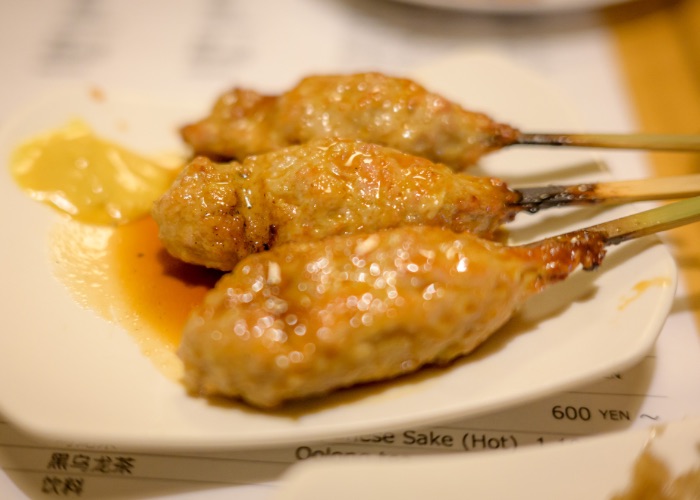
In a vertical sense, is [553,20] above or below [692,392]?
above

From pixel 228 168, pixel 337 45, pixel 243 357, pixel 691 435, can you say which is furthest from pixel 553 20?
pixel 243 357

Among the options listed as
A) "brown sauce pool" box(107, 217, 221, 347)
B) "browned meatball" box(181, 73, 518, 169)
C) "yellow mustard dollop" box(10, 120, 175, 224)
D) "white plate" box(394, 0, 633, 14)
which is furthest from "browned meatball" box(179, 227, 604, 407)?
"white plate" box(394, 0, 633, 14)

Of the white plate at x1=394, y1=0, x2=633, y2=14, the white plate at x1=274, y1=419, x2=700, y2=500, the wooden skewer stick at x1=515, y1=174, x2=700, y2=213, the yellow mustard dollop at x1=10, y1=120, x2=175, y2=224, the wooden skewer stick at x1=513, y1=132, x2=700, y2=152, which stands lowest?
the white plate at x1=274, y1=419, x2=700, y2=500

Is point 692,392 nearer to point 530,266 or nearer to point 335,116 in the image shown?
point 530,266

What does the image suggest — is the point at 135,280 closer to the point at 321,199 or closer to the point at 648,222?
the point at 321,199

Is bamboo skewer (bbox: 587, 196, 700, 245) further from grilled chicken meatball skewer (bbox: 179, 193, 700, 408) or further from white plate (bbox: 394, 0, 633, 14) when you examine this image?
white plate (bbox: 394, 0, 633, 14)

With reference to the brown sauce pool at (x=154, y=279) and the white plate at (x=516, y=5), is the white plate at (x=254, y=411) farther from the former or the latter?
the white plate at (x=516, y=5)

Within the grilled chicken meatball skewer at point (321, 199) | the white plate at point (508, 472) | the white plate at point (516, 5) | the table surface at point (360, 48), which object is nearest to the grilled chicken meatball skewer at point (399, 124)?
the grilled chicken meatball skewer at point (321, 199)
